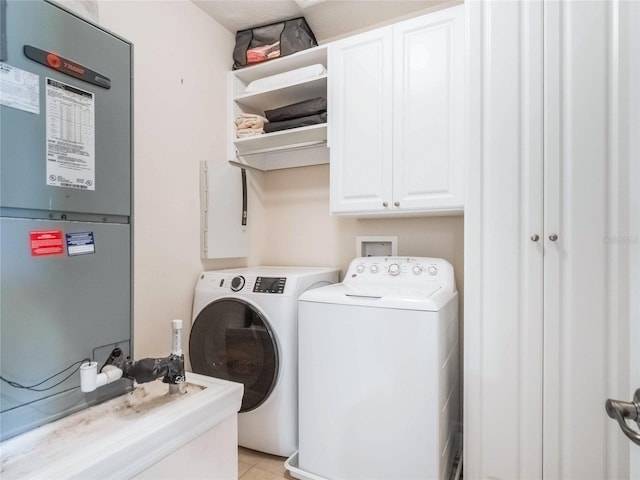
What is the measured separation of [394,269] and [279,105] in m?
1.48

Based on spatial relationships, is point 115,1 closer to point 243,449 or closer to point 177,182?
point 177,182

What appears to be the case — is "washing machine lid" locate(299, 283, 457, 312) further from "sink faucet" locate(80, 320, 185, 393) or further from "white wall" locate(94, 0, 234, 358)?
"white wall" locate(94, 0, 234, 358)

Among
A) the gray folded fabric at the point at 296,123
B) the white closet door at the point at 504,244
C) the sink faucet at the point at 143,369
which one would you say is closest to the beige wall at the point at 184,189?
the gray folded fabric at the point at 296,123

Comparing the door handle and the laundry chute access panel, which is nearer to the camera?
the door handle

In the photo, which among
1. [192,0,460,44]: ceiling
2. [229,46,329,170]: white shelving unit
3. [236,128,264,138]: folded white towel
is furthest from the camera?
[236,128,264,138]: folded white towel

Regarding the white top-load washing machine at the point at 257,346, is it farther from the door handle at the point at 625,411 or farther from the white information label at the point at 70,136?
the door handle at the point at 625,411

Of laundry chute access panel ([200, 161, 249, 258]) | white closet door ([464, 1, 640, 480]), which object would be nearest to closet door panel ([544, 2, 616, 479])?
white closet door ([464, 1, 640, 480])

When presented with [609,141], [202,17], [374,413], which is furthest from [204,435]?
[202,17]

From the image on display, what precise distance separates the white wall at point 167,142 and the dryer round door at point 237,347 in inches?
7.2

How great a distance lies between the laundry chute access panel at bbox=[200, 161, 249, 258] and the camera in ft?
6.72

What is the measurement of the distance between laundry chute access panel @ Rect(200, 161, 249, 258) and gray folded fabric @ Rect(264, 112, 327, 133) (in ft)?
1.24

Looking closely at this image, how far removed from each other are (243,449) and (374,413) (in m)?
0.90

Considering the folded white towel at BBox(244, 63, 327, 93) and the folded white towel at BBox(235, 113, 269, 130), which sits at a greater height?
the folded white towel at BBox(244, 63, 327, 93)

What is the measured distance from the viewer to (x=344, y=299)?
1470mm
